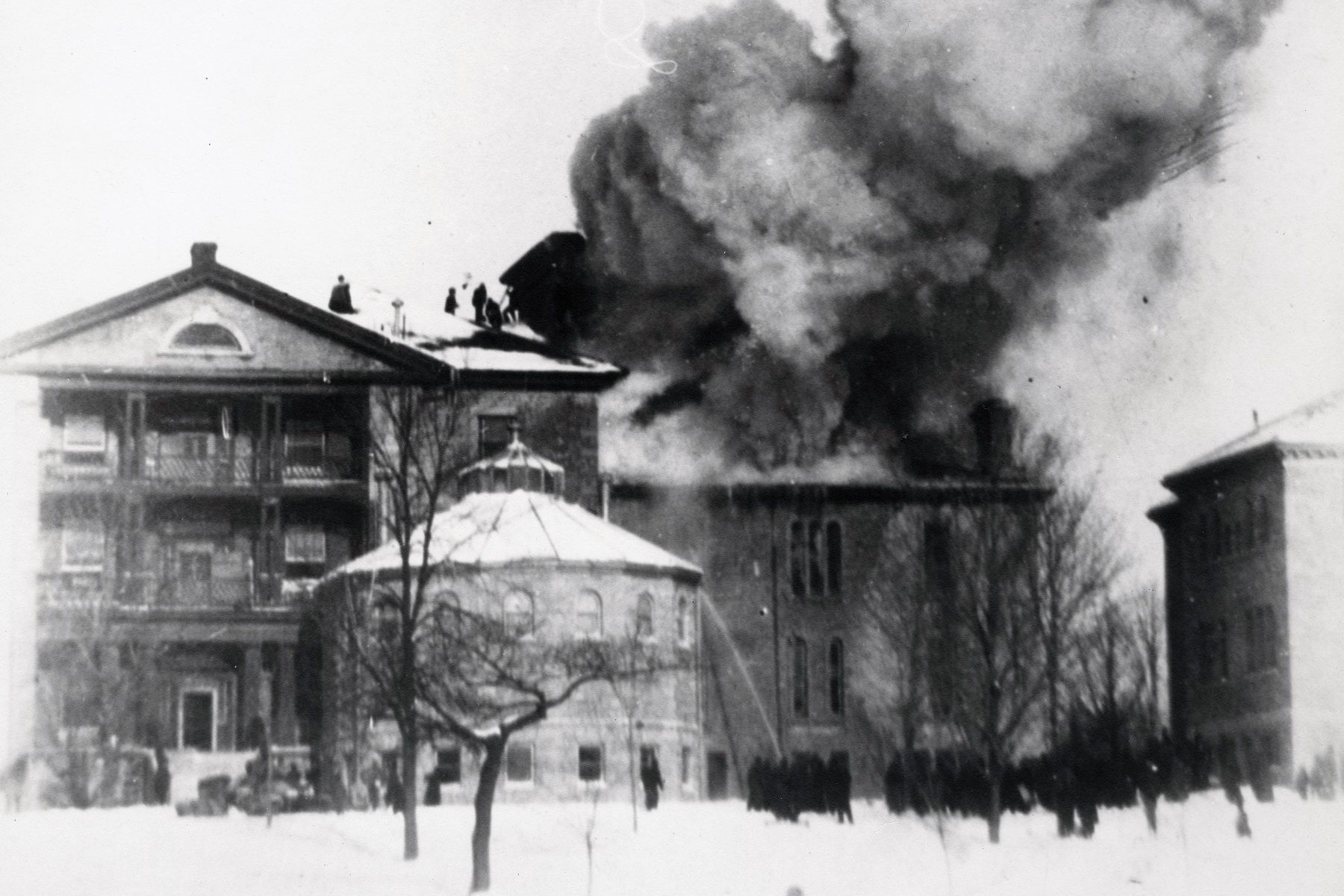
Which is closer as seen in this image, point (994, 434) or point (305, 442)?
point (994, 434)

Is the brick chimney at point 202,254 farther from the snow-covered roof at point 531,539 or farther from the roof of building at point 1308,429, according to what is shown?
the roof of building at point 1308,429

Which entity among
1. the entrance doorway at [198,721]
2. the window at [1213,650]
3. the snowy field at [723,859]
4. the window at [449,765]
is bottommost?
the snowy field at [723,859]

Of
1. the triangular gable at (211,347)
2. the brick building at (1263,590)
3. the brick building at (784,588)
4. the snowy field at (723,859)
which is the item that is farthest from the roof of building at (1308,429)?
the triangular gable at (211,347)

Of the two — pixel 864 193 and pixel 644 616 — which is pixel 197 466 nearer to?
pixel 644 616

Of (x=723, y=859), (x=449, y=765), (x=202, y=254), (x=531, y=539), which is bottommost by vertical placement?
(x=723, y=859)

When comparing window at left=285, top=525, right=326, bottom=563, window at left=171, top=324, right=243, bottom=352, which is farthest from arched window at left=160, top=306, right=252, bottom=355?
window at left=285, top=525, right=326, bottom=563

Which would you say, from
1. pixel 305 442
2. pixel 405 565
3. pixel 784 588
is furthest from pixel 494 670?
pixel 784 588

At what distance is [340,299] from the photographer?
43562 millimetres

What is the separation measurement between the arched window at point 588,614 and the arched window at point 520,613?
1301 millimetres

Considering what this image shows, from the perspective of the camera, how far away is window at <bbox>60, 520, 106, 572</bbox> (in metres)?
45.2

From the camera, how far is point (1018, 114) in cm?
4562

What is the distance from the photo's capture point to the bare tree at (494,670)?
38062 mm

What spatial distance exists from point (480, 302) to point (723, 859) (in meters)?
11.0

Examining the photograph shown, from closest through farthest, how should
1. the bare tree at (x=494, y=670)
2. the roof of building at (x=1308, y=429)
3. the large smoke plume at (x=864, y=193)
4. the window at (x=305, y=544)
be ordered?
1. the bare tree at (x=494, y=670)
2. the roof of building at (x=1308, y=429)
3. the large smoke plume at (x=864, y=193)
4. the window at (x=305, y=544)
